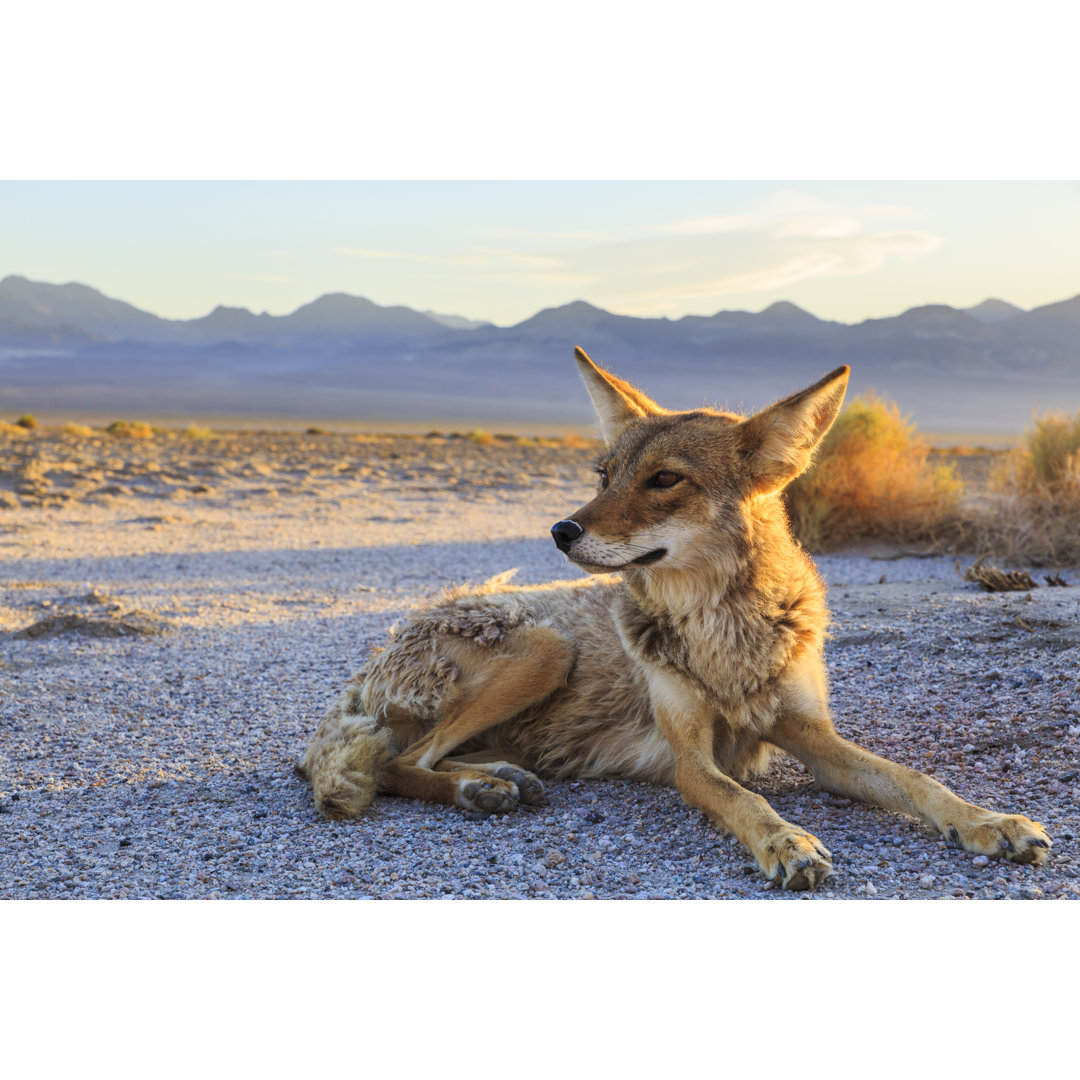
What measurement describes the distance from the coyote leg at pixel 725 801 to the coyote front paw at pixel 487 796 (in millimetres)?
835

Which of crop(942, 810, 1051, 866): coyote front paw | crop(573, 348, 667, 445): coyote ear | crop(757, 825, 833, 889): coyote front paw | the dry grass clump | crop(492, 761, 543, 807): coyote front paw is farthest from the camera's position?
the dry grass clump

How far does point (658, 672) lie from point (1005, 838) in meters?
1.64

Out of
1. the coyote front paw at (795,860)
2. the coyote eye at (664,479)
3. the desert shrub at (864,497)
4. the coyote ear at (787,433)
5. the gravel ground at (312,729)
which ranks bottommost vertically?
the gravel ground at (312,729)

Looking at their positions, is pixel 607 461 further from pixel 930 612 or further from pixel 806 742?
pixel 930 612

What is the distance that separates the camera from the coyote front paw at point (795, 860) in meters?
3.90

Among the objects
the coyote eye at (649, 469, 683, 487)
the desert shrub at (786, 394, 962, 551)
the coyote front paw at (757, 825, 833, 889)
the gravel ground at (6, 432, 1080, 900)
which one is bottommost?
the gravel ground at (6, 432, 1080, 900)

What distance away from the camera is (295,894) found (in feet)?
13.6

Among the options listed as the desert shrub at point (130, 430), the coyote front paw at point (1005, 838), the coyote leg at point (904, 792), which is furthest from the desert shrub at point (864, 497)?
the desert shrub at point (130, 430)

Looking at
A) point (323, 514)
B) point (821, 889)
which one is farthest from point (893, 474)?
point (821, 889)

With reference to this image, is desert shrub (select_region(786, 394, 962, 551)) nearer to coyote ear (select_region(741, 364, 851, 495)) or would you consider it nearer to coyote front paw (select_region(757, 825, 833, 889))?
coyote ear (select_region(741, 364, 851, 495))

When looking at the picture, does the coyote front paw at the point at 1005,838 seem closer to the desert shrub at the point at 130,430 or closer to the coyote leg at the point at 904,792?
the coyote leg at the point at 904,792

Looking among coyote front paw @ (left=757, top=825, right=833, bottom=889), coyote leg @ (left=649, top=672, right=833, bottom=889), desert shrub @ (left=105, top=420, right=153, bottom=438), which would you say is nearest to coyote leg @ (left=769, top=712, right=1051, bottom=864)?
coyote leg @ (left=649, top=672, right=833, bottom=889)

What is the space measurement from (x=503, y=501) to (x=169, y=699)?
1843 cm

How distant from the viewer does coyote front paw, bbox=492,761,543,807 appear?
512 cm
